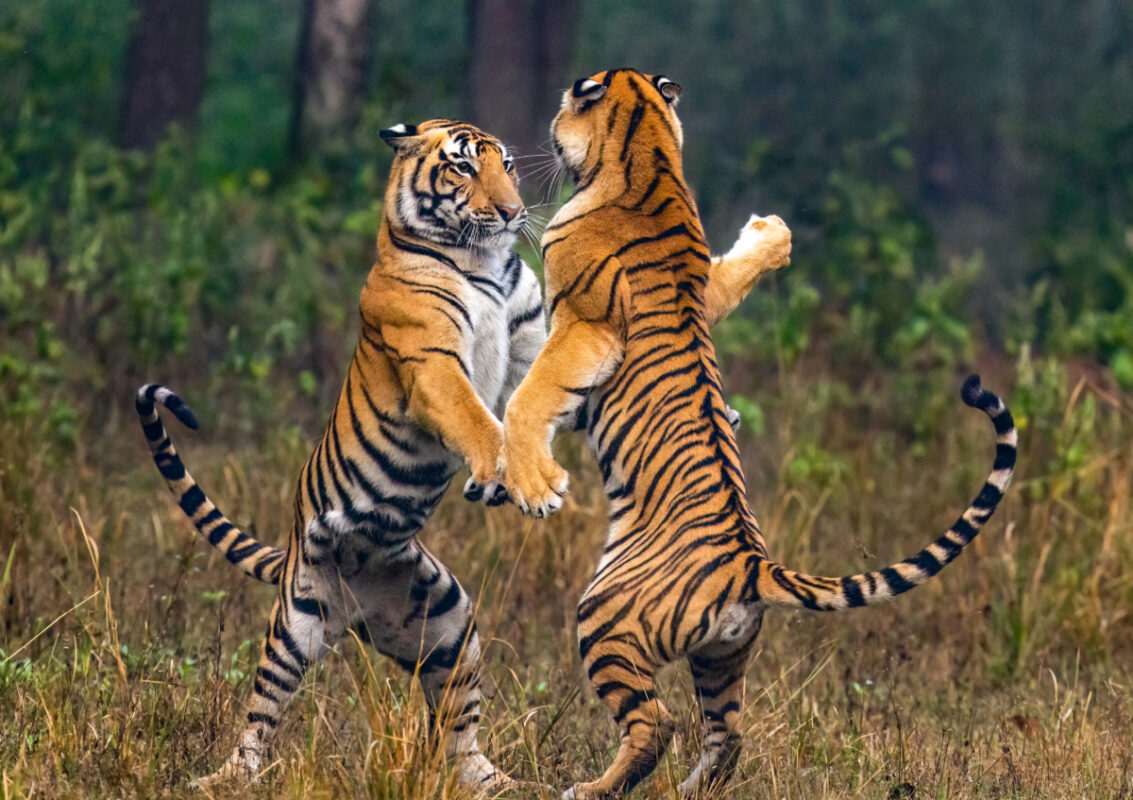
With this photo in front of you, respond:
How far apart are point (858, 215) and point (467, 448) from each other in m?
6.06

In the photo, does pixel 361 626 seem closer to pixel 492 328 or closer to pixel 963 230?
pixel 492 328

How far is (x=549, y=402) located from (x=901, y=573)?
810mm

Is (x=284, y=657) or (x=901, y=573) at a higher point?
(x=901, y=573)

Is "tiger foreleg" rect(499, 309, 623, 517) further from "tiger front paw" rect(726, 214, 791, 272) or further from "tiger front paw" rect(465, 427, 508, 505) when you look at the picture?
"tiger front paw" rect(726, 214, 791, 272)

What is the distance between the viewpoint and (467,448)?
3.15 m

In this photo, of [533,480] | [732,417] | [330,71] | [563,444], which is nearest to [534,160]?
[330,71]

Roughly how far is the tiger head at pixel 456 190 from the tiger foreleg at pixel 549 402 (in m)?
0.33

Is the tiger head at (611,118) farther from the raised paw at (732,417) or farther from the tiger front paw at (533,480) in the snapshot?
the tiger front paw at (533,480)

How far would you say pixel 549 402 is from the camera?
122 inches

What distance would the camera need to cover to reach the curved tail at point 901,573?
2.90 m

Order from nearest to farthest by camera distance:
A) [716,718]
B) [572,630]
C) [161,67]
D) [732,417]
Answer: [716,718], [732,417], [572,630], [161,67]

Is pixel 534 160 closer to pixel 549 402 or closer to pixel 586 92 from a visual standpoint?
pixel 586 92

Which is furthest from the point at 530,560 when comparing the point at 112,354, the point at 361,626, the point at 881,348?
the point at 881,348

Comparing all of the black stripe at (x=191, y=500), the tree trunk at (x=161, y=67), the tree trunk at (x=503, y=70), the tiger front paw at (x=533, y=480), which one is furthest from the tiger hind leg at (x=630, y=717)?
the tree trunk at (x=161, y=67)
